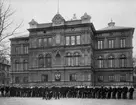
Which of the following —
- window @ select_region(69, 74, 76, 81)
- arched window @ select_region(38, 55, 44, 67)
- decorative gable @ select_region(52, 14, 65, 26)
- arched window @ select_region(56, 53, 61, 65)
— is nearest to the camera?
window @ select_region(69, 74, 76, 81)

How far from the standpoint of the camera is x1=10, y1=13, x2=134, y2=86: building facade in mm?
40219

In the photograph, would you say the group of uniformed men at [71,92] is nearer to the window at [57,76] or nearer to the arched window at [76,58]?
the window at [57,76]

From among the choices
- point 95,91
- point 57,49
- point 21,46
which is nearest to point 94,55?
point 57,49

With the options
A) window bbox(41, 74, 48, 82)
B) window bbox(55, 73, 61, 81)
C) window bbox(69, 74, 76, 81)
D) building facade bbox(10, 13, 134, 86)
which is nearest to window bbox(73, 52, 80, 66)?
building facade bbox(10, 13, 134, 86)

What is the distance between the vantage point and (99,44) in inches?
1785

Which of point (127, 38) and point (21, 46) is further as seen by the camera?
point (21, 46)

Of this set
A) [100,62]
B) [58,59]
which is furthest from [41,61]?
[100,62]

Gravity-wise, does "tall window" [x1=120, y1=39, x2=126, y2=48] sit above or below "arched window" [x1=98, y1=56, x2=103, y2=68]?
above

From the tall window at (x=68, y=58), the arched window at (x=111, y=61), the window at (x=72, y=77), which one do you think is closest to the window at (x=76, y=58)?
the tall window at (x=68, y=58)

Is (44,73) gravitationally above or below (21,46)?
below

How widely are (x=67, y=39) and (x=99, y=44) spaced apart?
7785 millimetres

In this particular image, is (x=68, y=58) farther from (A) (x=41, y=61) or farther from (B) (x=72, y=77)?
(A) (x=41, y=61)

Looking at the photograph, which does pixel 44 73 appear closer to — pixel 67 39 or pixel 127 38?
pixel 67 39

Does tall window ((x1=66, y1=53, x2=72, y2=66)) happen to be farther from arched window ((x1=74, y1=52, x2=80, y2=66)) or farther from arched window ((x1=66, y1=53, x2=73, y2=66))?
arched window ((x1=74, y1=52, x2=80, y2=66))
